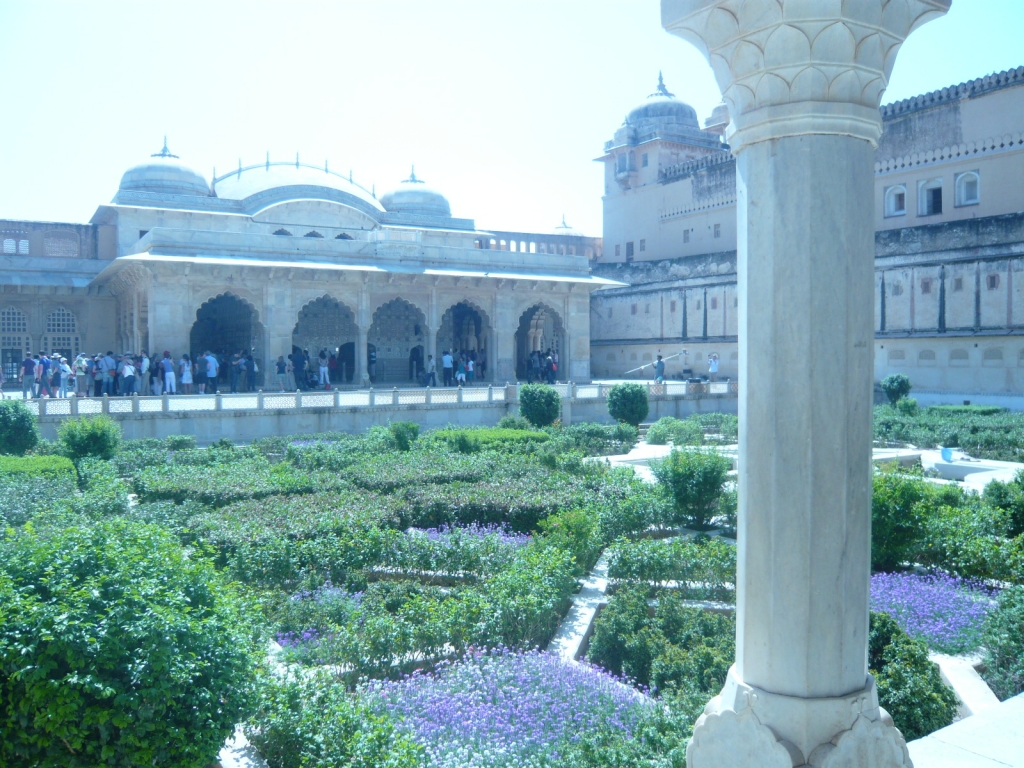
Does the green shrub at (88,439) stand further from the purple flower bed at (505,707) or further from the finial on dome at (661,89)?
the finial on dome at (661,89)

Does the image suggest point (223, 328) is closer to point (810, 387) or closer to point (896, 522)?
point (896, 522)

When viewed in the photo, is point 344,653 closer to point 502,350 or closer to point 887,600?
point 887,600

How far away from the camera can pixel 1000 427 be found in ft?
44.0

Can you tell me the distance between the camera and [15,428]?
10.8 metres

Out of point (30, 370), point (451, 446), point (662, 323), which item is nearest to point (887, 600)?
point (451, 446)

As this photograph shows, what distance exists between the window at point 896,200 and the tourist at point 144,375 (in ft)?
69.7

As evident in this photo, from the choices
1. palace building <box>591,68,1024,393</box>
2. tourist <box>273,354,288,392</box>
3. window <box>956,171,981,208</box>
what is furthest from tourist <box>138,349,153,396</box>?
window <box>956,171,981,208</box>

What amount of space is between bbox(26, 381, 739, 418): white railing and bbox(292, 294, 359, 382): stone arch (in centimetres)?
879

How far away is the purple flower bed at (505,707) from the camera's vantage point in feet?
10.8

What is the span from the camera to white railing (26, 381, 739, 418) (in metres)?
13.3

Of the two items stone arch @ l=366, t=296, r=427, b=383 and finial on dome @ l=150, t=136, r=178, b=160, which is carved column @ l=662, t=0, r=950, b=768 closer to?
stone arch @ l=366, t=296, r=427, b=383

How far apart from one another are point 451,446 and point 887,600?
7.42 meters

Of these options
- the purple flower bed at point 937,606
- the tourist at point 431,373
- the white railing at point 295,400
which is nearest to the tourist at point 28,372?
the white railing at point 295,400

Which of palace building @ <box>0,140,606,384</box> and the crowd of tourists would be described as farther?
palace building @ <box>0,140,606,384</box>
